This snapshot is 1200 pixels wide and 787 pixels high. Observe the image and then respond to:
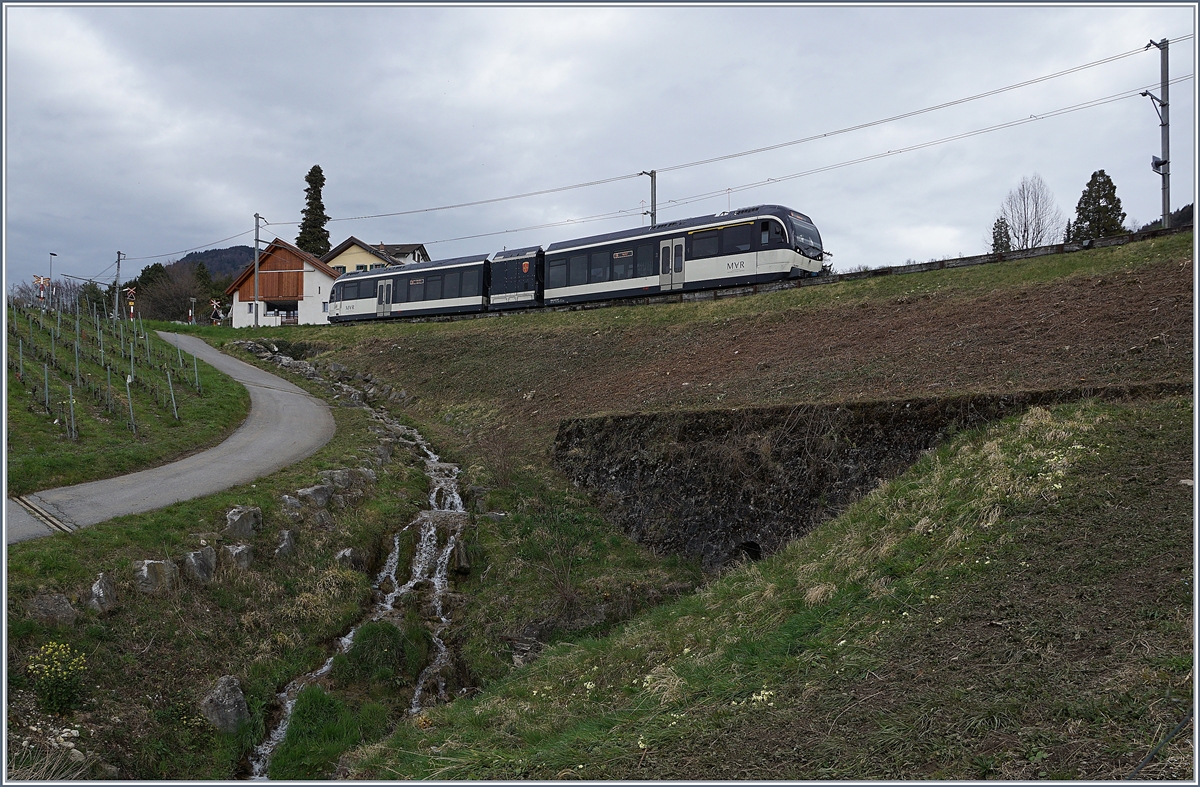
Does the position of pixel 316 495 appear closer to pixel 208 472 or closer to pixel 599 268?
pixel 208 472

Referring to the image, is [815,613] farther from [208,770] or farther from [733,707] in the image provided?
[208,770]

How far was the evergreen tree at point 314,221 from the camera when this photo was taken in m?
72.8

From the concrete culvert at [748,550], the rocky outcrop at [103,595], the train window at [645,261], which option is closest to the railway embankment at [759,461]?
the concrete culvert at [748,550]

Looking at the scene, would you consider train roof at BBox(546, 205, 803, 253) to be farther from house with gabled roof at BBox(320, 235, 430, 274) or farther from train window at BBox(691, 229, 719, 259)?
house with gabled roof at BBox(320, 235, 430, 274)

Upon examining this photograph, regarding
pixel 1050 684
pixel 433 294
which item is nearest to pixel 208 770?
pixel 1050 684

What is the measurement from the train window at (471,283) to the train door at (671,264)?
35.5 ft

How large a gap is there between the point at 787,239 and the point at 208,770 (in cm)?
2277

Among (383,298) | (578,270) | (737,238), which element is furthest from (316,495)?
(383,298)

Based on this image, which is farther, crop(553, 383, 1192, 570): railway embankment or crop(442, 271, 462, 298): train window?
crop(442, 271, 462, 298): train window

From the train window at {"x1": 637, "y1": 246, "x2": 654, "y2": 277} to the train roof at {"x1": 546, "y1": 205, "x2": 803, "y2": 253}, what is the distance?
22.5 inches

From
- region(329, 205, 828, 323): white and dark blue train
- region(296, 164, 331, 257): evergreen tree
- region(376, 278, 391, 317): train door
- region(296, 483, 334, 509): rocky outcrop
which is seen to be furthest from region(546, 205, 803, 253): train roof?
region(296, 164, 331, 257): evergreen tree

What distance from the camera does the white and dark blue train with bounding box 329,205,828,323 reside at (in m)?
26.3

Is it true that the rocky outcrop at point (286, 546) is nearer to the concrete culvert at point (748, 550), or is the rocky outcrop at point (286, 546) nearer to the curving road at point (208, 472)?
the curving road at point (208, 472)

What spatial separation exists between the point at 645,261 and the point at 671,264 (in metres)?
1.28
